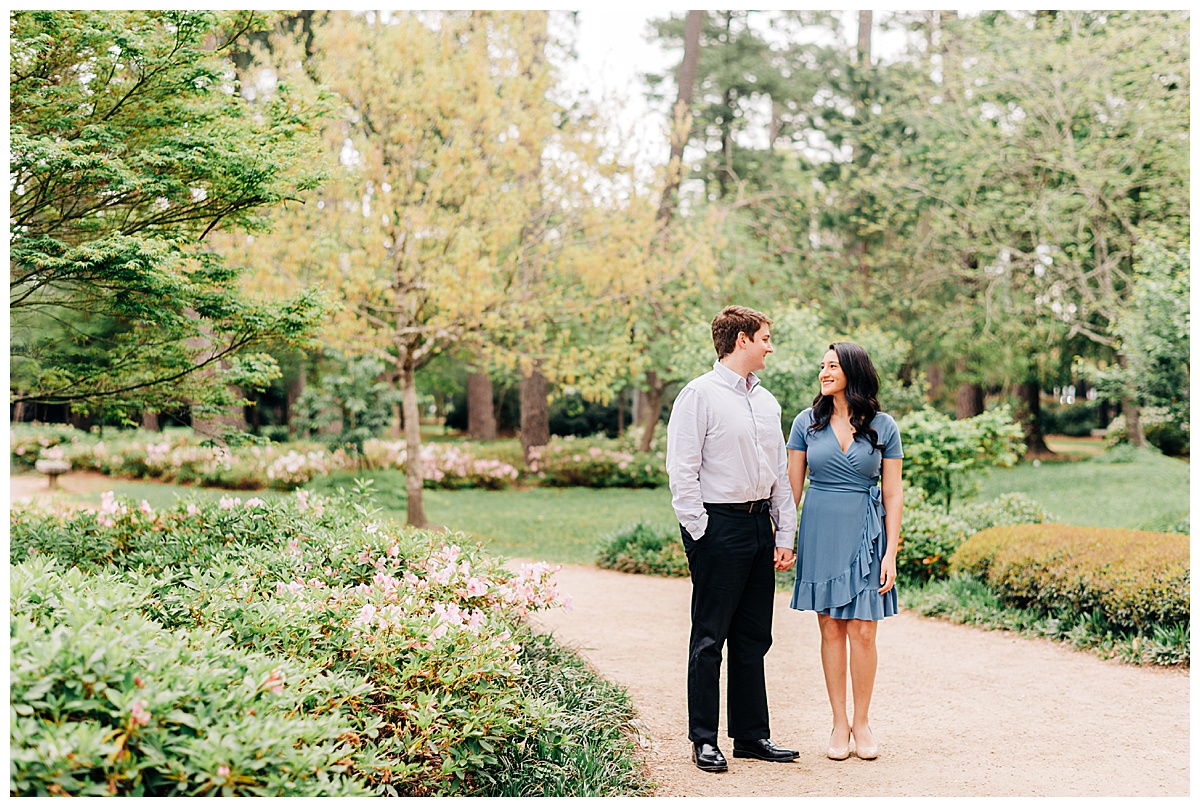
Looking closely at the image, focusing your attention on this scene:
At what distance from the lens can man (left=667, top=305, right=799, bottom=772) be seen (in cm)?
369

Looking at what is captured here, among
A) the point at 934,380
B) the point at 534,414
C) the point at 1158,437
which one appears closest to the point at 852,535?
the point at 534,414

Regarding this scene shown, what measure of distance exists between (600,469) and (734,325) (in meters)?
13.0

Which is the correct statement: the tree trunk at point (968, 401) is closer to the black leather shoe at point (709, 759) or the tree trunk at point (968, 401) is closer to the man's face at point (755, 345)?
the man's face at point (755, 345)

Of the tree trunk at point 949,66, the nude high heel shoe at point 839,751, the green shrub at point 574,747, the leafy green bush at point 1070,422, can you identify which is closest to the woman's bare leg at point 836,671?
the nude high heel shoe at point 839,751

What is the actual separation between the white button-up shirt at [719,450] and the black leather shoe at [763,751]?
2.66 feet

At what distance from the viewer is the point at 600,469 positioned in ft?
55.0

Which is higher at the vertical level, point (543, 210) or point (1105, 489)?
point (543, 210)

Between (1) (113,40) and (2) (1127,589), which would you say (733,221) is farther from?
(1) (113,40)

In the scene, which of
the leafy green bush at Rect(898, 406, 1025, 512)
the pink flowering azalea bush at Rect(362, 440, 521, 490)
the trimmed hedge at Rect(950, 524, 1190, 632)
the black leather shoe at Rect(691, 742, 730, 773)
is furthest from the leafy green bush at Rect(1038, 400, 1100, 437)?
the black leather shoe at Rect(691, 742, 730, 773)

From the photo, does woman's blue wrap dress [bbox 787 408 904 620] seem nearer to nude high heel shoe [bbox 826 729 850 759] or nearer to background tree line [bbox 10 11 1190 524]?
nude high heel shoe [bbox 826 729 850 759]

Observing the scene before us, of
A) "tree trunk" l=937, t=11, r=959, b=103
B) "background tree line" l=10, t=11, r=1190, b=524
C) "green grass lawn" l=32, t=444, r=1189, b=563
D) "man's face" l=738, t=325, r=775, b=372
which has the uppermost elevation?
"tree trunk" l=937, t=11, r=959, b=103

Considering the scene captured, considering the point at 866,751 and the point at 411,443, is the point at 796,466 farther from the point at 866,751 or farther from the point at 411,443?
the point at 411,443

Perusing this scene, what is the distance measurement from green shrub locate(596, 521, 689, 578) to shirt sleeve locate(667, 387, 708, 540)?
193 inches

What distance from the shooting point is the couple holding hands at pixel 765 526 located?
3.71 m
